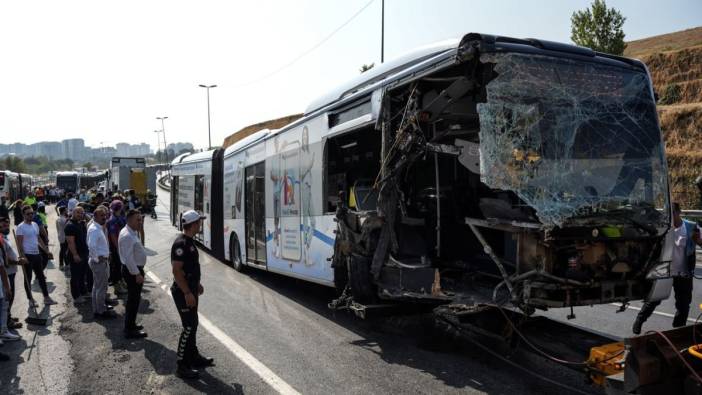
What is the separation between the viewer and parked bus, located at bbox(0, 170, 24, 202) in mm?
33778

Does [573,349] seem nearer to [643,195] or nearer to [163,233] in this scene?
[643,195]

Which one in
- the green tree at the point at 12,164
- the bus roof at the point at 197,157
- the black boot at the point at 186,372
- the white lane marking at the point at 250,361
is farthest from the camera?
the green tree at the point at 12,164

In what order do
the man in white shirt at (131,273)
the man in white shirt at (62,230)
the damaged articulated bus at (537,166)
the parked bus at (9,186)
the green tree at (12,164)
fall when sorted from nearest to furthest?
the damaged articulated bus at (537,166) → the man in white shirt at (131,273) → the man in white shirt at (62,230) → the parked bus at (9,186) → the green tree at (12,164)

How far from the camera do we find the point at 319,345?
668 cm

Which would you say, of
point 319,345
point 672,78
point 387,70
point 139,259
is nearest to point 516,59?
point 387,70

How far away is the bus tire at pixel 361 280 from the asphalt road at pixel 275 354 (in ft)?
1.93

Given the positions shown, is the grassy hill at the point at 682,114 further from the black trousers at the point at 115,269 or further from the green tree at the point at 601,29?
the black trousers at the point at 115,269

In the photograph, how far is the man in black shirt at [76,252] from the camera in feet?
29.7

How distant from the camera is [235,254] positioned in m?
13.5

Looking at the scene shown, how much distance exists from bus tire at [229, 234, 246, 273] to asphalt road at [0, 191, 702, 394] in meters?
3.65

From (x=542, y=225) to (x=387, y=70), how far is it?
333 centimetres

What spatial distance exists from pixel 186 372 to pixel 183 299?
30.5 inches

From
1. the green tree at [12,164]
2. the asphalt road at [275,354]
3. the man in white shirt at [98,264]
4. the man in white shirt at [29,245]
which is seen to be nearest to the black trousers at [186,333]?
the asphalt road at [275,354]

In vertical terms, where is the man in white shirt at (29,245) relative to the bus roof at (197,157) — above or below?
below
